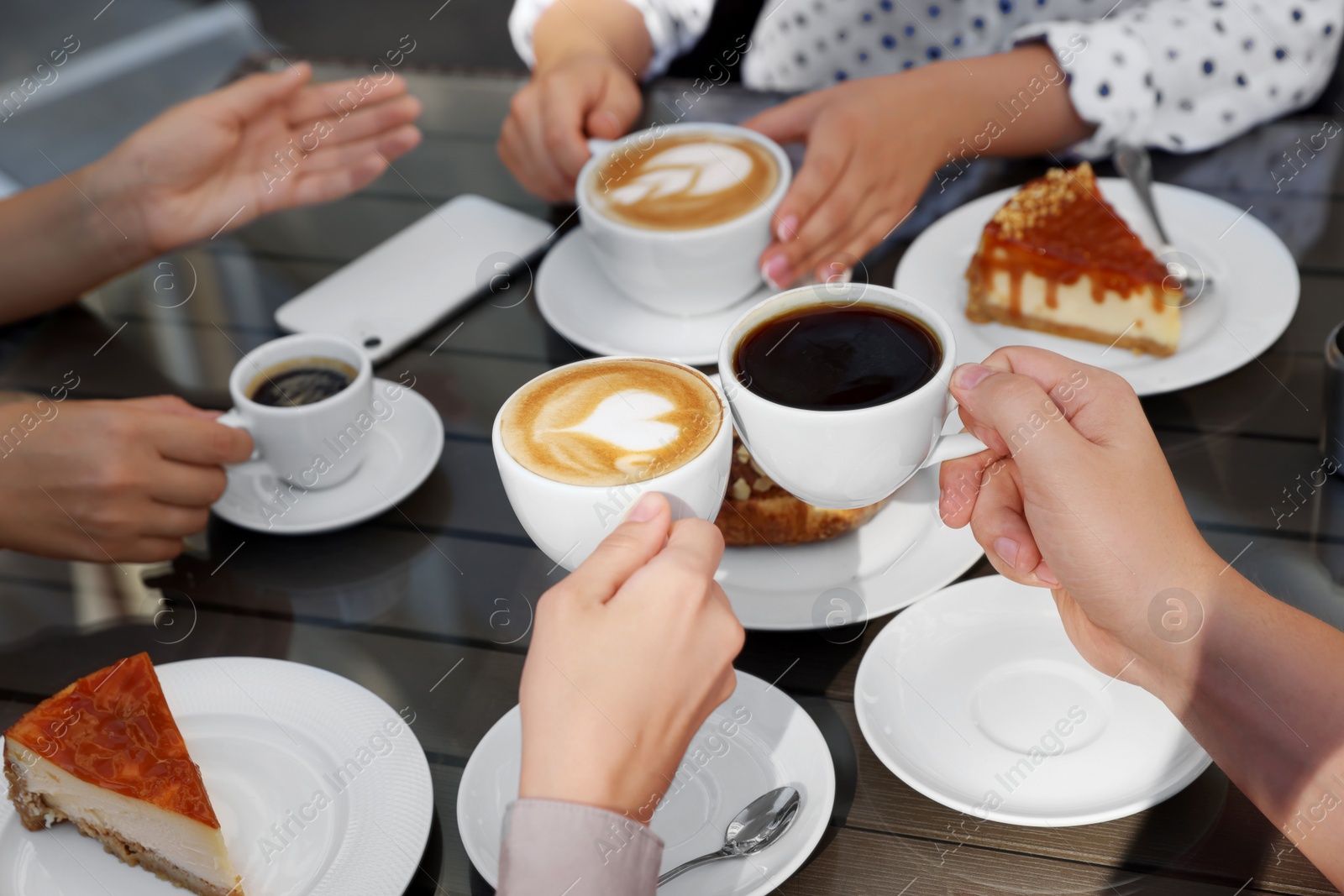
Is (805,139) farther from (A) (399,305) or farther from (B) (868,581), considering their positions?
(B) (868,581)

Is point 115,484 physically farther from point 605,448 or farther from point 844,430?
point 844,430

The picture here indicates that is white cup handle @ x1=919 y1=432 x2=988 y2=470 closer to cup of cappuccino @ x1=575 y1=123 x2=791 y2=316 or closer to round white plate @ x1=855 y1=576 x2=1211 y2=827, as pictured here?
round white plate @ x1=855 y1=576 x2=1211 y2=827

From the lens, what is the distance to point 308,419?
3.81ft

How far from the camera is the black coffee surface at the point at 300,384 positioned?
122 centimetres

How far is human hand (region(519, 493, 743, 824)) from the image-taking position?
705mm

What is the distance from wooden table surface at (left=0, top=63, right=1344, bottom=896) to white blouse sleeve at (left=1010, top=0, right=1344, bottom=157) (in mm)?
51

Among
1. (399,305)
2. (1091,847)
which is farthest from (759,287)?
(1091,847)

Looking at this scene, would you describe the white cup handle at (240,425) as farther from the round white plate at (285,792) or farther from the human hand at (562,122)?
the human hand at (562,122)

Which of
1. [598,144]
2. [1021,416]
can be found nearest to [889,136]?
[598,144]

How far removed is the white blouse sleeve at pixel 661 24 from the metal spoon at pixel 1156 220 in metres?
0.82

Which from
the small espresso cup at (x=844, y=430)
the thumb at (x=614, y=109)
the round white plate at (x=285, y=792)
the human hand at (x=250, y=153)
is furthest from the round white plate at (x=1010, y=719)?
the human hand at (x=250, y=153)

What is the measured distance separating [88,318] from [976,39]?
1493mm

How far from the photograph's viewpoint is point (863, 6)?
74.2 inches

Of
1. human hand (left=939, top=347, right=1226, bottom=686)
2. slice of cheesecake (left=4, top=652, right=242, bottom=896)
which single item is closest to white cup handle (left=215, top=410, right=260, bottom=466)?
slice of cheesecake (left=4, top=652, right=242, bottom=896)
